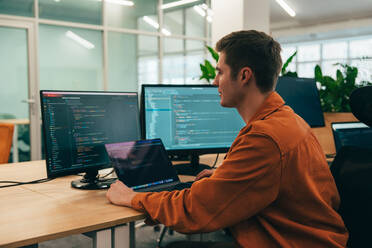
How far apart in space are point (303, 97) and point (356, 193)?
4.27 ft

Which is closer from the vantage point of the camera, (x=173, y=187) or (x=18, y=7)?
(x=173, y=187)

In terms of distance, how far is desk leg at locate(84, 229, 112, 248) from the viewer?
3.61 feet

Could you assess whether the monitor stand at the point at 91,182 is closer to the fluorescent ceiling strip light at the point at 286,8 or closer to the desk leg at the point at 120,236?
the desk leg at the point at 120,236

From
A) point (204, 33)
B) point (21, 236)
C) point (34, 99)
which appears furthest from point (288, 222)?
point (204, 33)

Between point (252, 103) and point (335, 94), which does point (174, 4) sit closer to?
point (335, 94)

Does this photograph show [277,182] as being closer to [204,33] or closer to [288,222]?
[288,222]

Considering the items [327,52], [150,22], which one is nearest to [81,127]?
[150,22]

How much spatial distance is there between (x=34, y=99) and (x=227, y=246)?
4119mm

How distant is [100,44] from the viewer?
5.47 metres

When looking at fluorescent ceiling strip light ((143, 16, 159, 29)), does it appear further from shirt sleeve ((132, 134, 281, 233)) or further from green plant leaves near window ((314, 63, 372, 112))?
shirt sleeve ((132, 134, 281, 233))

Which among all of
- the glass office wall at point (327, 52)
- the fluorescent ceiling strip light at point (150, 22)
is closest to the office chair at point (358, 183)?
the fluorescent ceiling strip light at point (150, 22)

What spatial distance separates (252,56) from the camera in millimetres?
1157

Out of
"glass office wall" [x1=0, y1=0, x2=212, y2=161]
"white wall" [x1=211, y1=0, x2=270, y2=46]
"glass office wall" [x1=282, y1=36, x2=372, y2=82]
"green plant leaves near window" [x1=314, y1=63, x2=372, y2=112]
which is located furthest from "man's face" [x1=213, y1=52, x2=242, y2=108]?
"glass office wall" [x1=282, y1=36, x2=372, y2=82]

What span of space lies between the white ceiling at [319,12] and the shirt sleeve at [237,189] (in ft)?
28.6
